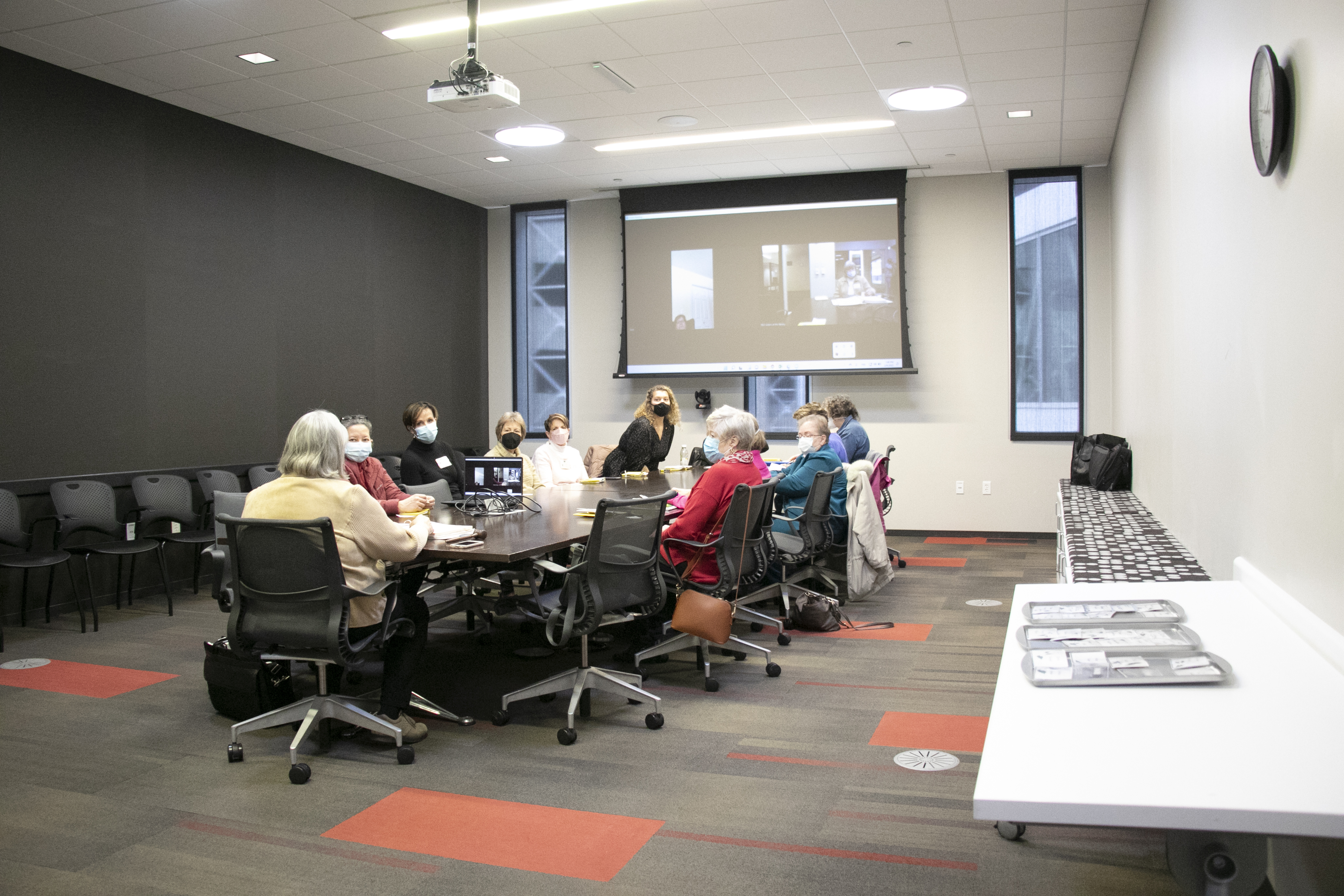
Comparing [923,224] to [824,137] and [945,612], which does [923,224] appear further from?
[945,612]

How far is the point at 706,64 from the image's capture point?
602cm

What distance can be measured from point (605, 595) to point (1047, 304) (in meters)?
6.57

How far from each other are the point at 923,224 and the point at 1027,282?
109 cm

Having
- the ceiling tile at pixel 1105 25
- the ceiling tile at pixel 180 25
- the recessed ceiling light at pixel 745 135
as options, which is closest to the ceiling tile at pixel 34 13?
the ceiling tile at pixel 180 25

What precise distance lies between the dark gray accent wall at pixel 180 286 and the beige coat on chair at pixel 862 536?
14.8ft

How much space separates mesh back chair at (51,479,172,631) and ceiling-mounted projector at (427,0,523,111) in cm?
334

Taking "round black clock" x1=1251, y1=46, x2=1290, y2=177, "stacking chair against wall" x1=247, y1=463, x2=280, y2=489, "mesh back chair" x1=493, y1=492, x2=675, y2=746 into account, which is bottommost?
"mesh back chair" x1=493, y1=492, x2=675, y2=746

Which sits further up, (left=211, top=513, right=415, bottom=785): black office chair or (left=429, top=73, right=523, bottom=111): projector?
(left=429, top=73, right=523, bottom=111): projector

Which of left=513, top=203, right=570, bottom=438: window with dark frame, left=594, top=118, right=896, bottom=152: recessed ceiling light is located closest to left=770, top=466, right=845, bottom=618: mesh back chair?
left=594, top=118, right=896, bottom=152: recessed ceiling light

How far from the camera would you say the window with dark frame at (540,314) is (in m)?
10.4

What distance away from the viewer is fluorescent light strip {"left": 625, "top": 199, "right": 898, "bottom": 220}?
29.7ft

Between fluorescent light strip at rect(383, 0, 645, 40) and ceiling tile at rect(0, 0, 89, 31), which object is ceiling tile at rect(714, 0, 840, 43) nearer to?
fluorescent light strip at rect(383, 0, 645, 40)

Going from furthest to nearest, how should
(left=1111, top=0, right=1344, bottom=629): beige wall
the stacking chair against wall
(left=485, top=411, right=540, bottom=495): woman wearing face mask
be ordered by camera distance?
the stacking chair against wall → (left=485, top=411, right=540, bottom=495): woman wearing face mask → (left=1111, top=0, right=1344, bottom=629): beige wall

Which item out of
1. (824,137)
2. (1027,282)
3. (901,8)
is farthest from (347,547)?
(1027,282)
